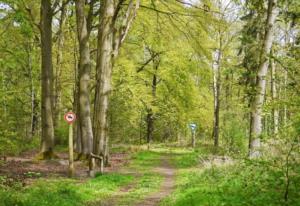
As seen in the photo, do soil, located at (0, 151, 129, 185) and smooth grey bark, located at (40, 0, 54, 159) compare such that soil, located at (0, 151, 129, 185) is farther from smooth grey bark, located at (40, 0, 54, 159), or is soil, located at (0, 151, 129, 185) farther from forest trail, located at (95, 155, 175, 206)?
forest trail, located at (95, 155, 175, 206)

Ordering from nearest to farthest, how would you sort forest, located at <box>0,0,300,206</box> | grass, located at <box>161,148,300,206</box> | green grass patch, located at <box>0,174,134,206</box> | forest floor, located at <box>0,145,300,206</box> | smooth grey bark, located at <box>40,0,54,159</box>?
1. grass, located at <box>161,148,300,206</box>
2. forest floor, located at <box>0,145,300,206</box>
3. green grass patch, located at <box>0,174,134,206</box>
4. forest, located at <box>0,0,300,206</box>
5. smooth grey bark, located at <box>40,0,54,159</box>

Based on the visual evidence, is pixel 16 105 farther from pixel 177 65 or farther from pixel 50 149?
pixel 50 149

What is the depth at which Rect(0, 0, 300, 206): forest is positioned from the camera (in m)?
9.81

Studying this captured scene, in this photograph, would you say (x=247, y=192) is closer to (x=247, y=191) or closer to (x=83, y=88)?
(x=247, y=191)

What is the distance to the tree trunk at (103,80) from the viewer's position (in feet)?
64.7

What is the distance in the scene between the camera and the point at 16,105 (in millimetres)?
41469

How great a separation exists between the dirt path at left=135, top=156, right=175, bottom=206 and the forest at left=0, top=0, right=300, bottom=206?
0.18ft

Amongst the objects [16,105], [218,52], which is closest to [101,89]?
[218,52]

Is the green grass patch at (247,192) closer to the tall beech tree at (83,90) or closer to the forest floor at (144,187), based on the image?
the forest floor at (144,187)

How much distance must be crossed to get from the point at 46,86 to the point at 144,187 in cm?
1028

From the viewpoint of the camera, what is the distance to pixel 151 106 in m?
37.6

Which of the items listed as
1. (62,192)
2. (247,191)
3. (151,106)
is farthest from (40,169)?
(151,106)

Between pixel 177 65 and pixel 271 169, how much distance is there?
28487 mm

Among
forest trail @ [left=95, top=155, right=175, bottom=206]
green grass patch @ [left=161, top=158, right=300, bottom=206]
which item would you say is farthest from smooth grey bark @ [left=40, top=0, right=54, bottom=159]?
green grass patch @ [left=161, top=158, right=300, bottom=206]
